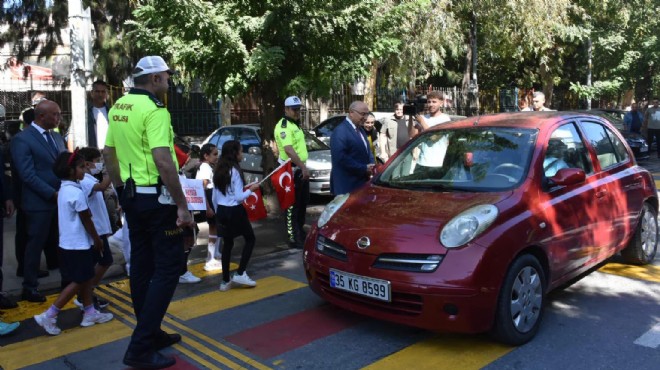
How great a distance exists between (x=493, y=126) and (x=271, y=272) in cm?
274

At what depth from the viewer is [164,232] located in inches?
157

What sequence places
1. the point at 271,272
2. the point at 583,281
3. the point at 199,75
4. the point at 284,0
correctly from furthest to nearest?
the point at 199,75 → the point at 284,0 → the point at 271,272 → the point at 583,281

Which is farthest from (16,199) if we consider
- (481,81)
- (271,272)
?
(481,81)

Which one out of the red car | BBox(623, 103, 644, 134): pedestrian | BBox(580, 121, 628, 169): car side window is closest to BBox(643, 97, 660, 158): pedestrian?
BBox(623, 103, 644, 134): pedestrian

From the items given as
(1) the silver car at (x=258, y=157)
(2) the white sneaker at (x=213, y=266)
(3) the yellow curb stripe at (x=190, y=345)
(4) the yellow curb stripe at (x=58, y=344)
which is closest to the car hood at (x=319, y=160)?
(1) the silver car at (x=258, y=157)

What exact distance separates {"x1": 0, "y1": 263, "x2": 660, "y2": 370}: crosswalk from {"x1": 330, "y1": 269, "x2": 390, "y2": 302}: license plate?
38 centimetres

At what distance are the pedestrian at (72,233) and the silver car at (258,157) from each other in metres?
5.16

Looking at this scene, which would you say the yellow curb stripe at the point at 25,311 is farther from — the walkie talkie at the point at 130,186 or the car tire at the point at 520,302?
the car tire at the point at 520,302

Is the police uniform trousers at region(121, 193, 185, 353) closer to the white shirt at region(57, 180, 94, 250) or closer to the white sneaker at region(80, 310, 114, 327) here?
the white shirt at region(57, 180, 94, 250)

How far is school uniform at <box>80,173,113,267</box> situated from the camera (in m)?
5.08

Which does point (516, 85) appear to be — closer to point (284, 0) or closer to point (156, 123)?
point (284, 0)

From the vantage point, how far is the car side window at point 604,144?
5.59m

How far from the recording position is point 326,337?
4457 millimetres

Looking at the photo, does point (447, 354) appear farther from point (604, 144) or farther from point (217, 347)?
point (604, 144)
